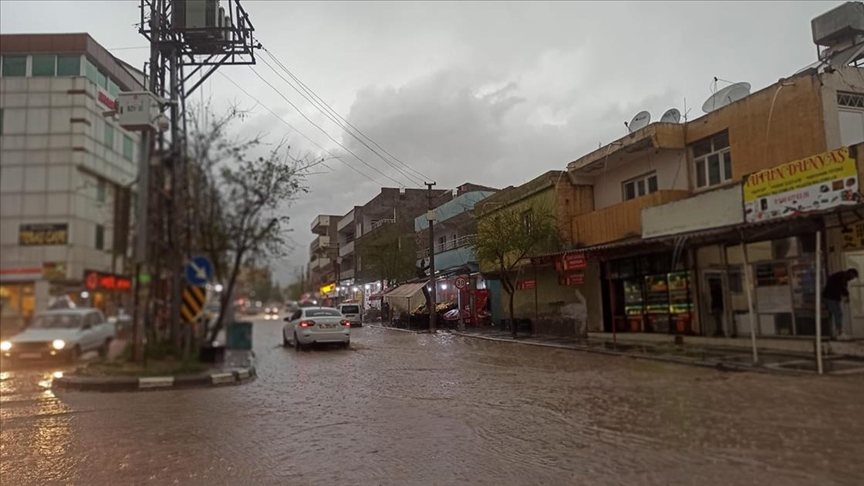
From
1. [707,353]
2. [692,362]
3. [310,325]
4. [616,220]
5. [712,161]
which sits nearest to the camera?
[310,325]

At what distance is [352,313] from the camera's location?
640 centimetres

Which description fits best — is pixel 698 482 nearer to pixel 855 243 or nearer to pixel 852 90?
pixel 855 243

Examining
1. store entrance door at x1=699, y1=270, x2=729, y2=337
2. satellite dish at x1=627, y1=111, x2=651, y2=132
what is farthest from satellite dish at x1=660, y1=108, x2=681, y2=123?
store entrance door at x1=699, y1=270, x2=729, y2=337

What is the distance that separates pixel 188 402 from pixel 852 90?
17.1 metres

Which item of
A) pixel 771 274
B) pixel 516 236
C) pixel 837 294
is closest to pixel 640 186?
pixel 516 236

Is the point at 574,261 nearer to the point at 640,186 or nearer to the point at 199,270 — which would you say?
the point at 640,186

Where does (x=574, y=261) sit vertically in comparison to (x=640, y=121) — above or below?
below

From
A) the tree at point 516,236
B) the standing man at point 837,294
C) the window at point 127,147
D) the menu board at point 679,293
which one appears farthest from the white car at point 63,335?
the tree at point 516,236

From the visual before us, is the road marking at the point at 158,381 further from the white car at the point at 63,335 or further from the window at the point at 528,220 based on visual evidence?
the window at the point at 528,220

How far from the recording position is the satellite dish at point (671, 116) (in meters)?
21.6

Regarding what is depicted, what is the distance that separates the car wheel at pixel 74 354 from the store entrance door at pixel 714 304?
62.5ft

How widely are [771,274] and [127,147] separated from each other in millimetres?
18203

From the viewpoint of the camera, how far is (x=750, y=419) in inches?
326

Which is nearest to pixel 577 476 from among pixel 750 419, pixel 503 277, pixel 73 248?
pixel 750 419
